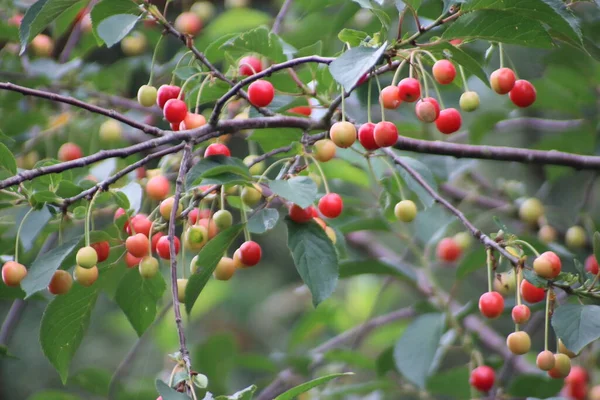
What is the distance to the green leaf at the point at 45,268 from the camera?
1.09 m

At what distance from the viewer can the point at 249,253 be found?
1227 millimetres

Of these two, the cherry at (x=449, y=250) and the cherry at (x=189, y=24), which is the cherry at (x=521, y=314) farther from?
the cherry at (x=189, y=24)

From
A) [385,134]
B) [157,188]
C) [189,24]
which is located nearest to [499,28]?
[385,134]

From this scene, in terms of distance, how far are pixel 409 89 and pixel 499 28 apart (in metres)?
0.17

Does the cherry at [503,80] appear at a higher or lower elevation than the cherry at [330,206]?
higher

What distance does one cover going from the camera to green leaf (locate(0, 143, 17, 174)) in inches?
47.3

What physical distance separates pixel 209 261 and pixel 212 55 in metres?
0.53

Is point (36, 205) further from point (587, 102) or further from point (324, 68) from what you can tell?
point (587, 102)

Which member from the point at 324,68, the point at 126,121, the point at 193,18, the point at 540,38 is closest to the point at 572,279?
the point at 540,38

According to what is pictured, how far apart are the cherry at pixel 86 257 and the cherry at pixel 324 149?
0.45 metres

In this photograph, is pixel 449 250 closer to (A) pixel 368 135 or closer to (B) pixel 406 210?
(B) pixel 406 210

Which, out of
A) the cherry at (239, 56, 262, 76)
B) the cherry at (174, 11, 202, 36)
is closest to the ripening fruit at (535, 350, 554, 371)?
the cherry at (239, 56, 262, 76)

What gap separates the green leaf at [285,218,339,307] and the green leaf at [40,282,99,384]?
41cm

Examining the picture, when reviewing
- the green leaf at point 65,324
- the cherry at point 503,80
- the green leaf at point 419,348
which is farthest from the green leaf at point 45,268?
the green leaf at point 419,348
